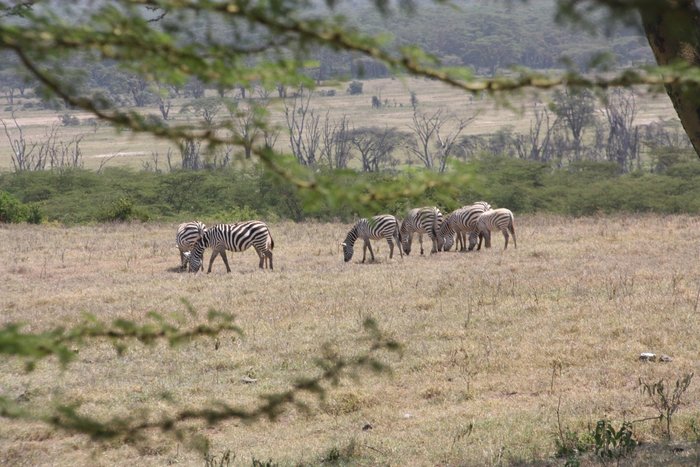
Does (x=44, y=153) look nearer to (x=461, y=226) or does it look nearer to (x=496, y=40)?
(x=461, y=226)

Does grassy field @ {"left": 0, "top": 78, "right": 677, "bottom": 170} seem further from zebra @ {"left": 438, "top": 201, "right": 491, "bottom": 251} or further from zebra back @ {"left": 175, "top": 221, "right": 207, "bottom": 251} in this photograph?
zebra back @ {"left": 175, "top": 221, "right": 207, "bottom": 251}

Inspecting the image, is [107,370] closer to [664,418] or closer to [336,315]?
[336,315]

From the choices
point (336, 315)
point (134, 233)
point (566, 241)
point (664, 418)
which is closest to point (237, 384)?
point (336, 315)

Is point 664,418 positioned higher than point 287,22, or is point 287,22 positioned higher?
point 287,22

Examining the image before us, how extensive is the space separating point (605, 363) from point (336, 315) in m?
4.25

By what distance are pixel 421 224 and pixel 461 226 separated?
0.99m

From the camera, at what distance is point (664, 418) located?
7.30 m

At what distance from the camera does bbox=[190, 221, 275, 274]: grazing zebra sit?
1948 cm

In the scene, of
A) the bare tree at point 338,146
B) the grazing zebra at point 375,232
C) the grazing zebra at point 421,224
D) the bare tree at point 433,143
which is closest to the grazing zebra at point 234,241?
the grazing zebra at point 375,232

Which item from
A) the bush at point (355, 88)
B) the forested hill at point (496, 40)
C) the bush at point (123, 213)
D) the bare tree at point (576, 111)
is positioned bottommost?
the bush at point (123, 213)

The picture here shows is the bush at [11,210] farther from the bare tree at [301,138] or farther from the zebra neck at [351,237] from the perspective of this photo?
the zebra neck at [351,237]

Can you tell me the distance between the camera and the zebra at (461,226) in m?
21.8

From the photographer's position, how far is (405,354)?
10.4 m

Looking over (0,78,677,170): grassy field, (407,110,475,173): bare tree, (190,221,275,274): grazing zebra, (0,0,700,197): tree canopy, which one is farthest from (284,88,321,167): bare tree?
(0,0,700,197): tree canopy
